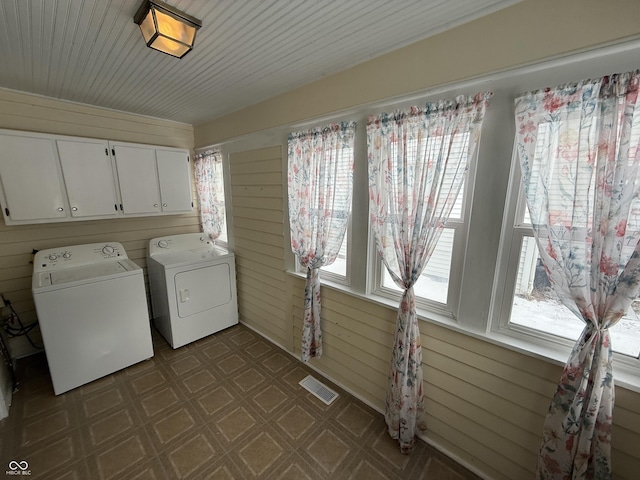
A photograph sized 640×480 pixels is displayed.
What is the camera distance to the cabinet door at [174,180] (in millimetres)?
2947

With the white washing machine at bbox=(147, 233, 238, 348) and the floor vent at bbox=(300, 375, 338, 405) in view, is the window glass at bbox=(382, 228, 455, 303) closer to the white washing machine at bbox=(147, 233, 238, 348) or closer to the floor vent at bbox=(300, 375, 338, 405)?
the floor vent at bbox=(300, 375, 338, 405)

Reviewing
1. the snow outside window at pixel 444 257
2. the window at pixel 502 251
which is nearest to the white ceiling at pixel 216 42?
the window at pixel 502 251

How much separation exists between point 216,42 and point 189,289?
2221mm

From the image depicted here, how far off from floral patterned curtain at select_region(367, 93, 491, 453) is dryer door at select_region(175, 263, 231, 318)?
201cm

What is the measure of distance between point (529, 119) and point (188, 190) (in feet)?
10.8

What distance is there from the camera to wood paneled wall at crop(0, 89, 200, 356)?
232 cm

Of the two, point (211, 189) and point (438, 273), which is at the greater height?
point (211, 189)

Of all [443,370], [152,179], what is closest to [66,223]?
[152,179]

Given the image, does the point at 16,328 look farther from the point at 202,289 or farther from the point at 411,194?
the point at 411,194

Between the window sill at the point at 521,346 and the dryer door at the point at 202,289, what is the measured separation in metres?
1.83

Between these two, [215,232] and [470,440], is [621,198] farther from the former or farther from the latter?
[215,232]

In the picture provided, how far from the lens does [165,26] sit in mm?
1230

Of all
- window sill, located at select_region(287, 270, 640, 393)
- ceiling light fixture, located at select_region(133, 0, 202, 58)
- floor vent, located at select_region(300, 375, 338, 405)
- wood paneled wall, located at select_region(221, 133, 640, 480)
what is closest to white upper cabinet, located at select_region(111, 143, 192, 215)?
wood paneled wall, located at select_region(221, 133, 640, 480)

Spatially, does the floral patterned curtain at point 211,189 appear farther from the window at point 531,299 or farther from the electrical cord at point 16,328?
the window at point 531,299
